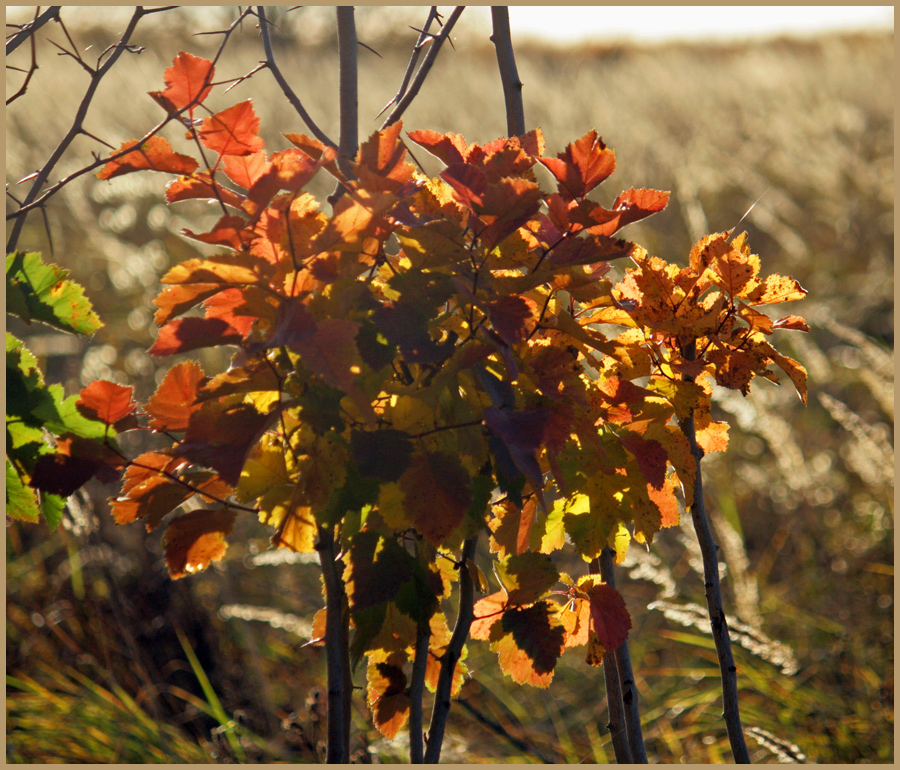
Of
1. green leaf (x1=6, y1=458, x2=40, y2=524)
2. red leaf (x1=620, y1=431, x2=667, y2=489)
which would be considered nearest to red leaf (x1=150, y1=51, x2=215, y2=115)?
green leaf (x1=6, y1=458, x2=40, y2=524)

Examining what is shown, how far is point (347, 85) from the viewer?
955 millimetres

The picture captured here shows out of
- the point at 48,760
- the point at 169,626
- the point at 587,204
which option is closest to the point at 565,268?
the point at 587,204

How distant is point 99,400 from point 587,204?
1.73ft

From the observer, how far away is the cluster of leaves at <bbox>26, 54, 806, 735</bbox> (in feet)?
2.18

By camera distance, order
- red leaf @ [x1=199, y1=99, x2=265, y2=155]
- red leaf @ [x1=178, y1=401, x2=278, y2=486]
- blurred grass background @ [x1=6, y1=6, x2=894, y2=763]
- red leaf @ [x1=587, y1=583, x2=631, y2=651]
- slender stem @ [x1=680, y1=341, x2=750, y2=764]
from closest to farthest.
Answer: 1. red leaf @ [x1=178, y1=401, x2=278, y2=486]
2. red leaf @ [x1=199, y1=99, x2=265, y2=155]
3. red leaf @ [x1=587, y1=583, x2=631, y2=651]
4. slender stem @ [x1=680, y1=341, x2=750, y2=764]
5. blurred grass background @ [x1=6, y1=6, x2=894, y2=763]

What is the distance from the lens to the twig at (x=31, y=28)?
3.16ft

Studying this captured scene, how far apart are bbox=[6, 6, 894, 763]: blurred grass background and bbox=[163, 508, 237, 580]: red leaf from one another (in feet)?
1.00

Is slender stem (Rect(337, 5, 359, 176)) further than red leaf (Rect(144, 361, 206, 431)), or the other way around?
slender stem (Rect(337, 5, 359, 176))

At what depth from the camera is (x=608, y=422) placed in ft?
2.72

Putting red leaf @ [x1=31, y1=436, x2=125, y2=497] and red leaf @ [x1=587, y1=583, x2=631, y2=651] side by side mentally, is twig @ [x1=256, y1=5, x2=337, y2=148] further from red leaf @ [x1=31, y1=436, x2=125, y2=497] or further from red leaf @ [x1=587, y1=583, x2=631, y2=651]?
red leaf @ [x1=587, y1=583, x2=631, y2=651]

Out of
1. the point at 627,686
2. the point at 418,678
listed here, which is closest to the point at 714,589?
the point at 627,686

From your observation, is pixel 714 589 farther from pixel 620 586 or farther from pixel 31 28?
pixel 620 586

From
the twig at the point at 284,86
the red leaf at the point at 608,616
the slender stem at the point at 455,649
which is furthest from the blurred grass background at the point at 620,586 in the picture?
the red leaf at the point at 608,616

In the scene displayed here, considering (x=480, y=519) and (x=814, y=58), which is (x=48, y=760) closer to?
(x=480, y=519)
